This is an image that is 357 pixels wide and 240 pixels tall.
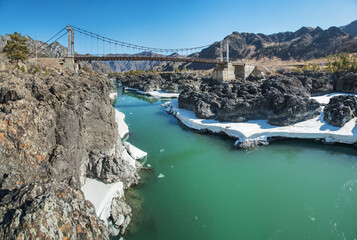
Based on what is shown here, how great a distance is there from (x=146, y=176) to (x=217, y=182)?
5043mm

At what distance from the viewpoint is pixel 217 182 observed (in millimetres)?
14453

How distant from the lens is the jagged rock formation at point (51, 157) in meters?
4.62

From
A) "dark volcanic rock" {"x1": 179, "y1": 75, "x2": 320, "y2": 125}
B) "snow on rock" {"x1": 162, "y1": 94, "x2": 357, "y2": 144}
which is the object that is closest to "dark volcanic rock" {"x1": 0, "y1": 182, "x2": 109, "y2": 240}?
"snow on rock" {"x1": 162, "y1": 94, "x2": 357, "y2": 144}

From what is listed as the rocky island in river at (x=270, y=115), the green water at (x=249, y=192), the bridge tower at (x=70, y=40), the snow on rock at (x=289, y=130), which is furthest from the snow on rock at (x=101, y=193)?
the bridge tower at (x=70, y=40)

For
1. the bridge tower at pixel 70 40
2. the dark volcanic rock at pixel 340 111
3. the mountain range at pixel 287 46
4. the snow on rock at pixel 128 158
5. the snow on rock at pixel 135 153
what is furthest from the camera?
the mountain range at pixel 287 46

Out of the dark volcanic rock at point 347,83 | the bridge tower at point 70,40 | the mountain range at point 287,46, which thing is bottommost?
the dark volcanic rock at point 347,83

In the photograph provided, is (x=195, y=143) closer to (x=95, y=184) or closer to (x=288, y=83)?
(x=95, y=184)

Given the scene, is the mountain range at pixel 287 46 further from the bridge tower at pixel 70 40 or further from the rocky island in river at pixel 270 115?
the rocky island in river at pixel 270 115

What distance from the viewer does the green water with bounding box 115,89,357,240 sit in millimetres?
10242

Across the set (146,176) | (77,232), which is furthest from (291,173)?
(77,232)

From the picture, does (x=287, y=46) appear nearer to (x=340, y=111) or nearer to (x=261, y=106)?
(x=261, y=106)

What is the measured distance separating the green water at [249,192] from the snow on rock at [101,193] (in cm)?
147

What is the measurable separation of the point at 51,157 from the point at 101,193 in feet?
11.4

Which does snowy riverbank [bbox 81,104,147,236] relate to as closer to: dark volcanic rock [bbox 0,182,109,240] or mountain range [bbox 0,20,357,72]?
dark volcanic rock [bbox 0,182,109,240]
